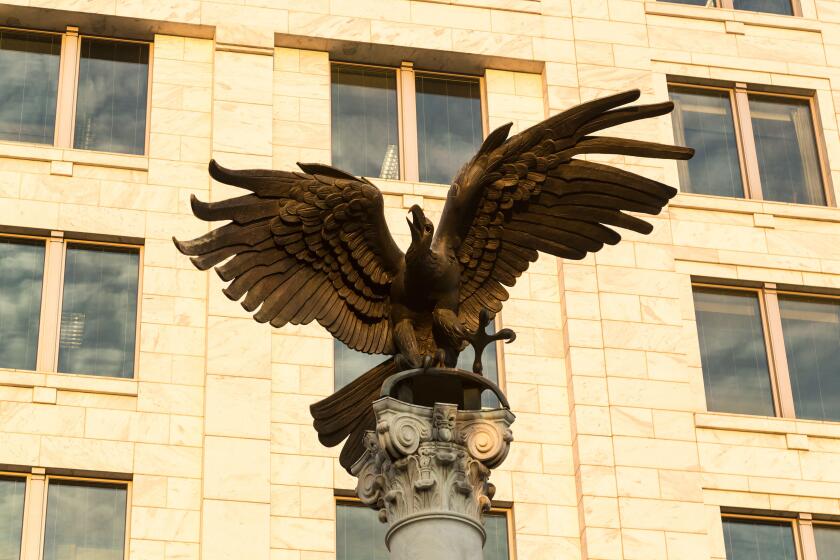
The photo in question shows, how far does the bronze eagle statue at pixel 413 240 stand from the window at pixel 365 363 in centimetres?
1157

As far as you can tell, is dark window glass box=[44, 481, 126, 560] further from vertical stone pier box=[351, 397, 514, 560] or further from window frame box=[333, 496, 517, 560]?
vertical stone pier box=[351, 397, 514, 560]

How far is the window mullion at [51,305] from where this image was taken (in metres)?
31.9

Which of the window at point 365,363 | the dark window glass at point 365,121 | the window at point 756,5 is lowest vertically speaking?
the window at point 365,363

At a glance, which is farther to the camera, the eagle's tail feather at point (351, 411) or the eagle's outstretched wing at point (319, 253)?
the eagle's outstretched wing at point (319, 253)

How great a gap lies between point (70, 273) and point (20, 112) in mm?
3363

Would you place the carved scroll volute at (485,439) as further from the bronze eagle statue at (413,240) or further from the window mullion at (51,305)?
the window mullion at (51,305)

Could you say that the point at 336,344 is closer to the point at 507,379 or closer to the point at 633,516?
the point at 507,379

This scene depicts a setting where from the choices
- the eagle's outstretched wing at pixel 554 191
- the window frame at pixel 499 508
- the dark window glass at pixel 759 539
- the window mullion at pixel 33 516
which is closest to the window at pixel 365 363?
the window frame at pixel 499 508

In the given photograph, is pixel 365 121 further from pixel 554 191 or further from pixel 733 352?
pixel 554 191

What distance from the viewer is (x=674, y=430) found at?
3319 centimetres

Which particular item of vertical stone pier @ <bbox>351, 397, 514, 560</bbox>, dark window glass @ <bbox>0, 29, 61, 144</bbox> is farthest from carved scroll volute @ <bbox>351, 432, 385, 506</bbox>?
dark window glass @ <bbox>0, 29, 61, 144</bbox>

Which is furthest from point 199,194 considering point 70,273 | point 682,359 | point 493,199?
point 493,199

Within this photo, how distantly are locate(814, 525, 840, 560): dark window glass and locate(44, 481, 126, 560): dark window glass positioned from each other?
36.1 ft

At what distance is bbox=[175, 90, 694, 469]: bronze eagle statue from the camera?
1998cm
